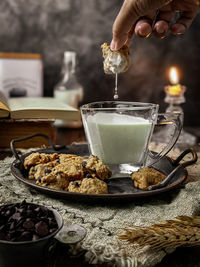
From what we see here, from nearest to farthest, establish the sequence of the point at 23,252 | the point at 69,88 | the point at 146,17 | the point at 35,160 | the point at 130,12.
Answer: the point at 23,252 < the point at 130,12 < the point at 35,160 < the point at 146,17 < the point at 69,88

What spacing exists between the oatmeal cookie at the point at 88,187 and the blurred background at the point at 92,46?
153 centimetres

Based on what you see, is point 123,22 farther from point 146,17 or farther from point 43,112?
point 43,112

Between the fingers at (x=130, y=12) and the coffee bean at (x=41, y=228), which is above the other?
the fingers at (x=130, y=12)

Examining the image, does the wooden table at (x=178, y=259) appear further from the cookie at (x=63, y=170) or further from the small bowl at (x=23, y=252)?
the cookie at (x=63, y=170)

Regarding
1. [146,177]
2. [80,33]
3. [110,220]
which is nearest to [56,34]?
[80,33]

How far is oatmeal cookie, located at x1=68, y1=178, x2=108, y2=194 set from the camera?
77 centimetres

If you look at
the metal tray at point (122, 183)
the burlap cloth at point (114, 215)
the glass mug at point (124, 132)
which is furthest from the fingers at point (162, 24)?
the burlap cloth at point (114, 215)

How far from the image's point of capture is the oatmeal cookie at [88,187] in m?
0.77

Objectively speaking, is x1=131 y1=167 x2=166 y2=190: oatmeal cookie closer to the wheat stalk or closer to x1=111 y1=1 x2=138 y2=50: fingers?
the wheat stalk

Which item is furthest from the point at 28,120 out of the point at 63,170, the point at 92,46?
the point at 92,46

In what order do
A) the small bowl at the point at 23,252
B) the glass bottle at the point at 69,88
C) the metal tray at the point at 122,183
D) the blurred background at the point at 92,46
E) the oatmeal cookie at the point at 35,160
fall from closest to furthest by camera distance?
the small bowl at the point at 23,252 → the metal tray at the point at 122,183 → the oatmeal cookie at the point at 35,160 → the glass bottle at the point at 69,88 → the blurred background at the point at 92,46

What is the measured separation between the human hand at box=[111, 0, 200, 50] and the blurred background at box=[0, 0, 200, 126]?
3.70 ft

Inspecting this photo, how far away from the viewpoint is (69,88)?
6.43 ft

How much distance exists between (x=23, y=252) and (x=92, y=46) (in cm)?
187
